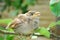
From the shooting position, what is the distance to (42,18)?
371 cm

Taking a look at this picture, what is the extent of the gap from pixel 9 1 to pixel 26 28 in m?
2.08

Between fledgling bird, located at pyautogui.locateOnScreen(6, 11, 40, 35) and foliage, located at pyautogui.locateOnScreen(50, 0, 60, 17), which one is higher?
foliage, located at pyautogui.locateOnScreen(50, 0, 60, 17)

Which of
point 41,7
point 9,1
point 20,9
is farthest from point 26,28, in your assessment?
point 41,7

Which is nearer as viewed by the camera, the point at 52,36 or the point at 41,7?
the point at 52,36

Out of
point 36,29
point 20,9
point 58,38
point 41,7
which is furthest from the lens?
point 41,7

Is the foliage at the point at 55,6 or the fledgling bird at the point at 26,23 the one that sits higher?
the foliage at the point at 55,6

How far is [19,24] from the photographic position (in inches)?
19.3

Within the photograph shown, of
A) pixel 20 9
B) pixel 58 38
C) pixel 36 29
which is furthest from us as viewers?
pixel 20 9

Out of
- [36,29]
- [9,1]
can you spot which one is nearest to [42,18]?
[9,1]

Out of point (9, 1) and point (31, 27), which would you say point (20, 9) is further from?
point (31, 27)

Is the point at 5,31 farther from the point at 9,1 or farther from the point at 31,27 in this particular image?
the point at 9,1

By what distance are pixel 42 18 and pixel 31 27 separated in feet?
10.6

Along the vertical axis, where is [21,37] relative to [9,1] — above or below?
below

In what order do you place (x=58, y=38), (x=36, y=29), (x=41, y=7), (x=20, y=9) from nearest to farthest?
(x=58, y=38) → (x=36, y=29) → (x=20, y=9) → (x=41, y=7)
